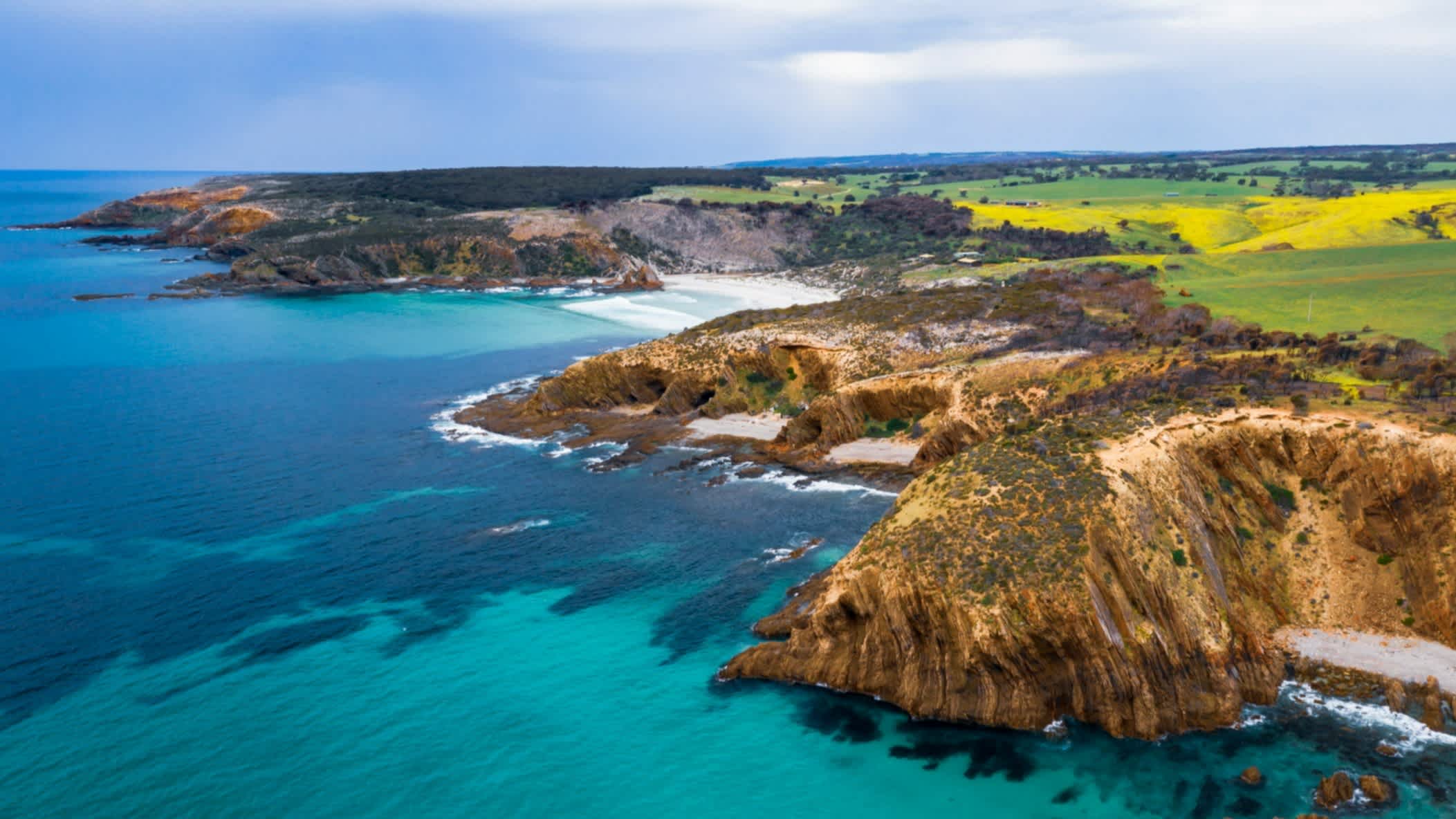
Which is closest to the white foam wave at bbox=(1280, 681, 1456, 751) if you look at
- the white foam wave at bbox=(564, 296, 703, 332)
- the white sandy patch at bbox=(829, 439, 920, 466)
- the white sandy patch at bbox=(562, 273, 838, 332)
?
the white sandy patch at bbox=(829, 439, 920, 466)

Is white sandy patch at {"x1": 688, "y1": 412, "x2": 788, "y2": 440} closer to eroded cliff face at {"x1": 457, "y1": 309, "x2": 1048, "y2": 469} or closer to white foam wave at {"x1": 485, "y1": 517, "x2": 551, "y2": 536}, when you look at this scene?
eroded cliff face at {"x1": 457, "y1": 309, "x2": 1048, "y2": 469}

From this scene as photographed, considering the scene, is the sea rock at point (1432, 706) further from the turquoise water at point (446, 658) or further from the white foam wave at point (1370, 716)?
the turquoise water at point (446, 658)

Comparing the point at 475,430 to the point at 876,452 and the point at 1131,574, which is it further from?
the point at 1131,574

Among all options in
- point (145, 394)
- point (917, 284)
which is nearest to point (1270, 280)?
point (917, 284)

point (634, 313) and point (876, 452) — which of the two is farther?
point (634, 313)

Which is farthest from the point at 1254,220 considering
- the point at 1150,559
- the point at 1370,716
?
the point at 1370,716
